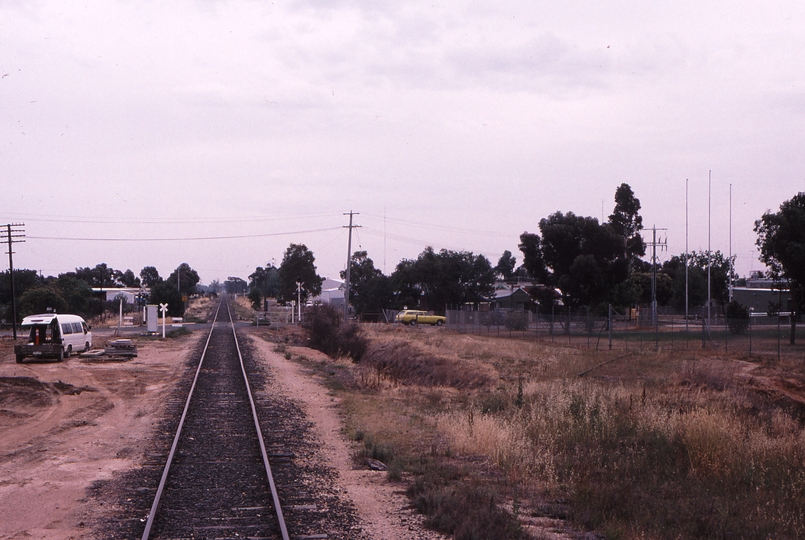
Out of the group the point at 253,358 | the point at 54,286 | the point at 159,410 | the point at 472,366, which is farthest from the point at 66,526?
the point at 54,286

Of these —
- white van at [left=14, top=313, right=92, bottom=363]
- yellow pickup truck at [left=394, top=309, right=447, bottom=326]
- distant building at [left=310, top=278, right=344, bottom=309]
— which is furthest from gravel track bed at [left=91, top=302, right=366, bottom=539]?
distant building at [left=310, top=278, right=344, bottom=309]

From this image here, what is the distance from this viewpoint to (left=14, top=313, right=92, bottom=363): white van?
3098 cm

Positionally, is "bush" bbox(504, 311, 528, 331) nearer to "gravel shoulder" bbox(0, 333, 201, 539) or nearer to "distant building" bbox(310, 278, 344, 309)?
"gravel shoulder" bbox(0, 333, 201, 539)

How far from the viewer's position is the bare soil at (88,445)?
28.5ft

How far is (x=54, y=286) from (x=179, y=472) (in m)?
69.5

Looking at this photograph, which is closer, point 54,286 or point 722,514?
point 722,514

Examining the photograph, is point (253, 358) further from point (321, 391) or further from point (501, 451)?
point (501, 451)

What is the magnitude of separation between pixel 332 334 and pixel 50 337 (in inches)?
625

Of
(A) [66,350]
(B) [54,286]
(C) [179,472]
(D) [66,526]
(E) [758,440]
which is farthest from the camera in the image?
(B) [54,286]

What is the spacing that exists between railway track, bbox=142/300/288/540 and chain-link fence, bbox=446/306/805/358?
23418mm

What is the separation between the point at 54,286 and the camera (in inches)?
2864

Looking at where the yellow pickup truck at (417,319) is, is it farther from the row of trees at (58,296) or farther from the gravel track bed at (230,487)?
the gravel track bed at (230,487)

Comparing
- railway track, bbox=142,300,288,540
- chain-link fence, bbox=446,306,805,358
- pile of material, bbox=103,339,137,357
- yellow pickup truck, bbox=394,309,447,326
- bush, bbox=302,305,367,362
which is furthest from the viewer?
yellow pickup truck, bbox=394,309,447,326

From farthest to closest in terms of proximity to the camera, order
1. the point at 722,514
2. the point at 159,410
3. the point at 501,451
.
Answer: the point at 159,410 < the point at 501,451 < the point at 722,514
